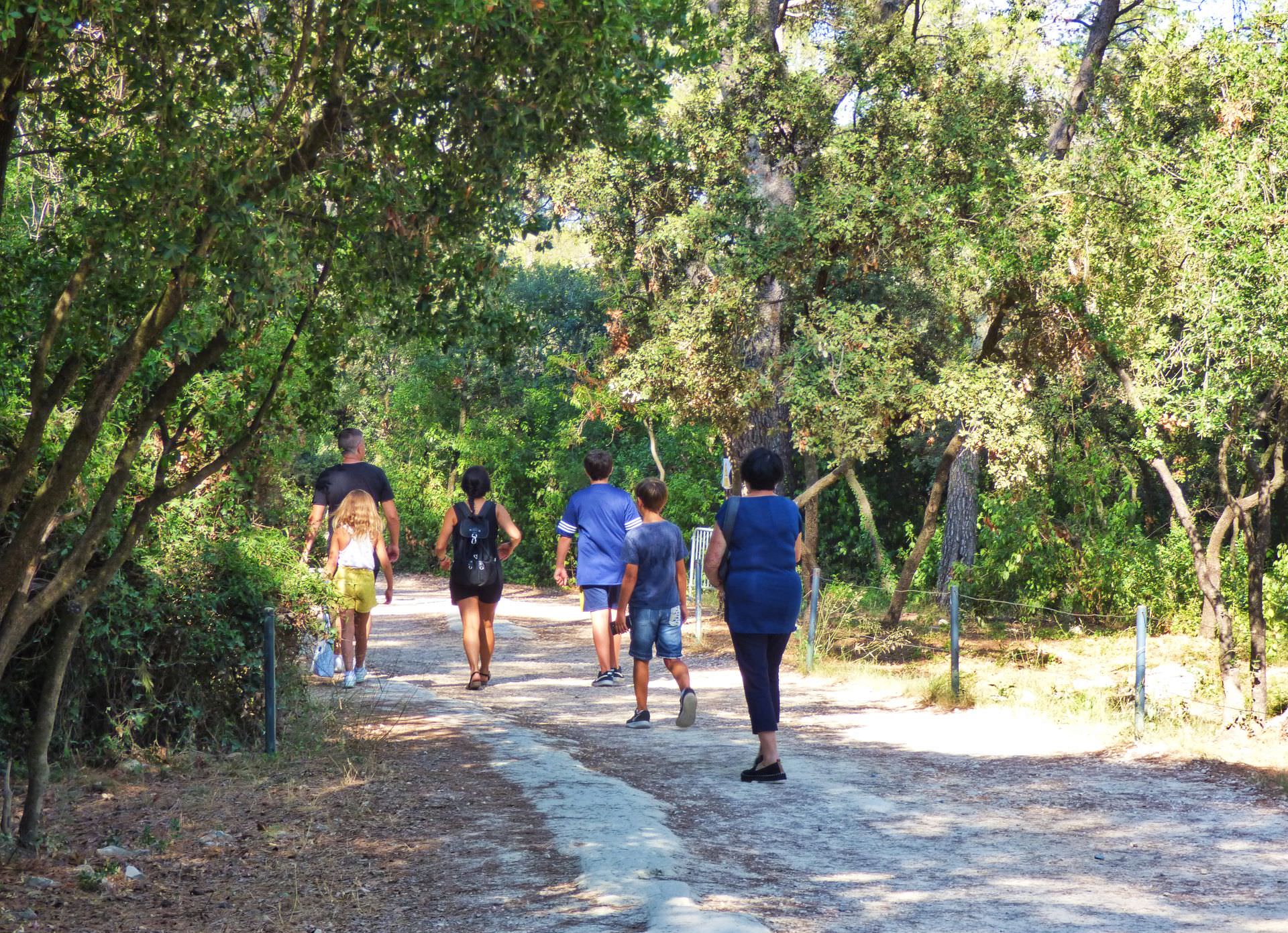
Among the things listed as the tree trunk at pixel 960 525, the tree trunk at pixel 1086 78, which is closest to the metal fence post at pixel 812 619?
the tree trunk at pixel 1086 78

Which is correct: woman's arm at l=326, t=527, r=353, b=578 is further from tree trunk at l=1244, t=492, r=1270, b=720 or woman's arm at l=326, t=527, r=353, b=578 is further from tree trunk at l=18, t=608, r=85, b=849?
tree trunk at l=1244, t=492, r=1270, b=720

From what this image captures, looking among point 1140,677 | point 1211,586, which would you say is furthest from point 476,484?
point 1211,586

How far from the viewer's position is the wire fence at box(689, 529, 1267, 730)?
13414mm

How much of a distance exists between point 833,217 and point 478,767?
795cm

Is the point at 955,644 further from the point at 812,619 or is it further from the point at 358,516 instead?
the point at 358,516

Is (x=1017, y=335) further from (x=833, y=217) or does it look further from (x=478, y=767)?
(x=478, y=767)

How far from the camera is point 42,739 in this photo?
548cm

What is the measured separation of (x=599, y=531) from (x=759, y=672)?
127 inches

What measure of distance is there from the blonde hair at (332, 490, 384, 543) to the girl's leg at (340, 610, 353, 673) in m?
0.64

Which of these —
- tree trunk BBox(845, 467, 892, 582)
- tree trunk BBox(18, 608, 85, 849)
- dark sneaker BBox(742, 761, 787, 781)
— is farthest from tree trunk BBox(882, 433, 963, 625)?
→ tree trunk BBox(18, 608, 85, 849)

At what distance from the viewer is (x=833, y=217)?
44.8ft

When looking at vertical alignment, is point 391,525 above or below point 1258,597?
above

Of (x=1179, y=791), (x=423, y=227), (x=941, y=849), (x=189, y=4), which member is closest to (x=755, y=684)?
(x=941, y=849)

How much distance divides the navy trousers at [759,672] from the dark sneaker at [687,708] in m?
1.05
